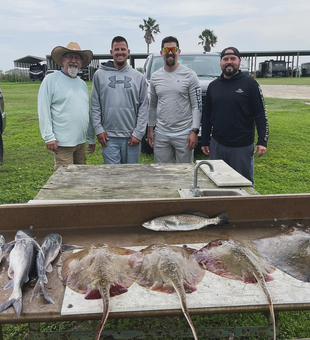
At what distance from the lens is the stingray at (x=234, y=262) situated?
1913mm

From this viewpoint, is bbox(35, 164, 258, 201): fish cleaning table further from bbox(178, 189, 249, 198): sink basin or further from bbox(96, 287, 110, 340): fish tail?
bbox(96, 287, 110, 340): fish tail

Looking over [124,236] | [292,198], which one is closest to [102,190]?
[124,236]

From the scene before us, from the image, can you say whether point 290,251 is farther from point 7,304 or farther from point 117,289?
point 7,304

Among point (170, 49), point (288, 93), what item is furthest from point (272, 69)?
point (170, 49)

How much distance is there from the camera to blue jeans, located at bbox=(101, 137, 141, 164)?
4.90 m

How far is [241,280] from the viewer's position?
1908 mm

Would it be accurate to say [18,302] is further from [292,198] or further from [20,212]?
[292,198]

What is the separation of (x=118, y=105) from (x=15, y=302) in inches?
135

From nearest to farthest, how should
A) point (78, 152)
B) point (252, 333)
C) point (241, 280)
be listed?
point (241, 280) < point (252, 333) < point (78, 152)

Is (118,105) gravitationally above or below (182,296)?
above

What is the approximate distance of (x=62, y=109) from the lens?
14.5 feet

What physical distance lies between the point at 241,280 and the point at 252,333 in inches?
19.9

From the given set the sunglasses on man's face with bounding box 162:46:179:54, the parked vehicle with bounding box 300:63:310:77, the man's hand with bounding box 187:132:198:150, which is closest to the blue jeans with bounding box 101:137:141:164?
the man's hand with bounding box 187:132:198:150

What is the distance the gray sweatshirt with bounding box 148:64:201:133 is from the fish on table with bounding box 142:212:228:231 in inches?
100
